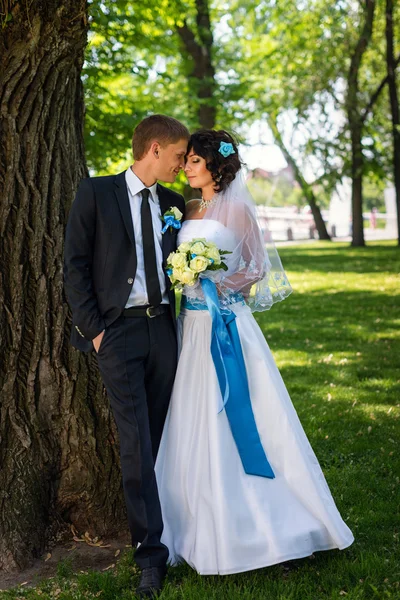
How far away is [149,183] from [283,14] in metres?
18.6

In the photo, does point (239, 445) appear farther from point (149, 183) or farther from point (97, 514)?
point (149, 183)

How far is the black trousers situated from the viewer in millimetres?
3768

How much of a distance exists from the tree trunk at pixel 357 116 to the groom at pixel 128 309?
2104cm

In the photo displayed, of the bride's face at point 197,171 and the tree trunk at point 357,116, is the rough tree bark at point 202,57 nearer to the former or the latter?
the tree trunk at point 357,116

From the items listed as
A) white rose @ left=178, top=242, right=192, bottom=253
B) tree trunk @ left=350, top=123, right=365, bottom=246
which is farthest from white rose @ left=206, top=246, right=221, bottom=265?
tree trunk @ left=350, top=123, right=365, bottom=246

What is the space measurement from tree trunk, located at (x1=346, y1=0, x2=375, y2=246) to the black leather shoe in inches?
A: 862

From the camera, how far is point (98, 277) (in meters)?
3.83

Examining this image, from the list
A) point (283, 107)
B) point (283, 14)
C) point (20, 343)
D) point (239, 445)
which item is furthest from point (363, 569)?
point (283, 107)

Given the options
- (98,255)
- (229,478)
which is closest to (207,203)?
(98,255)

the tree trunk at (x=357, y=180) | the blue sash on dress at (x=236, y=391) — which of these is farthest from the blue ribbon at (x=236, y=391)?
the tree trunk at (x=357, y=180)

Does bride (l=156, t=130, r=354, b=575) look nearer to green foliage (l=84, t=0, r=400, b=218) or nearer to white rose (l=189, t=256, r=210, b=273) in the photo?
white rose (l=189, t=256, r=210, b=273)

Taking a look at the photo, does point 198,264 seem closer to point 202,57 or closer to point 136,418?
point 136,418

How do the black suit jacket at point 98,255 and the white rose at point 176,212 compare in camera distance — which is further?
the white rose at point 176,212

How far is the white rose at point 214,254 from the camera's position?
3.88 metres
